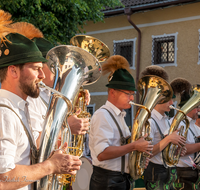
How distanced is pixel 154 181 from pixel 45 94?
2.13 meters

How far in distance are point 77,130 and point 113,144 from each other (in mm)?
1070

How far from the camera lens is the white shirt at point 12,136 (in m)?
1.81

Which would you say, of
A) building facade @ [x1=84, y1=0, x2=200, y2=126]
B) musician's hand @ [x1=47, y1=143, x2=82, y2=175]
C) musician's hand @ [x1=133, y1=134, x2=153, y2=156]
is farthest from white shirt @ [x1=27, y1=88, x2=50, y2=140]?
building facade @ [x1=84, y1=0, x2=200, y2=126]

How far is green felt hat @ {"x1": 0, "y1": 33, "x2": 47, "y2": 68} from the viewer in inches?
83.0

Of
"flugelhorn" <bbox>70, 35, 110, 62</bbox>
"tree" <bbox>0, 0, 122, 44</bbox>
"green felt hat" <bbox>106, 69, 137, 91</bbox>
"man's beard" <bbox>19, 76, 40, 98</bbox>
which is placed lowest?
"man's beard" <bbox>19, 76, 40, 98</bbox>

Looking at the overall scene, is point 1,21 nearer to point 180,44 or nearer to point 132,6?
point 180,44

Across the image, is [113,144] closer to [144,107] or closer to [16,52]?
[144,107]

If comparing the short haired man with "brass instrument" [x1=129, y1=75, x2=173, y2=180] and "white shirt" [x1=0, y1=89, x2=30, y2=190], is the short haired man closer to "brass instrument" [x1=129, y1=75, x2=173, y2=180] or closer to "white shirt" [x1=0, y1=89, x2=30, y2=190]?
"white shirt" [x1=0, y1=89, x2=30, y2=190]

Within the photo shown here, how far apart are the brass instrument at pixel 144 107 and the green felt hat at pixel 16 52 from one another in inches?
75.3

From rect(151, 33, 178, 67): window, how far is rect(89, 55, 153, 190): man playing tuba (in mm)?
10240

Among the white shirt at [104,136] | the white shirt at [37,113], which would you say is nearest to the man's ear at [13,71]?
the white shirt at [37,113]

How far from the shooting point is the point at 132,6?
47.1 ft

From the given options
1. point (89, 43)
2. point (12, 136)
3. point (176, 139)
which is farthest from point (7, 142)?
point (176, 139)

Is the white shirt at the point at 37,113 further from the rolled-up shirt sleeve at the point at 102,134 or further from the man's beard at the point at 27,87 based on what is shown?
the rolled-up shirt sleeve at the point at 102,134
